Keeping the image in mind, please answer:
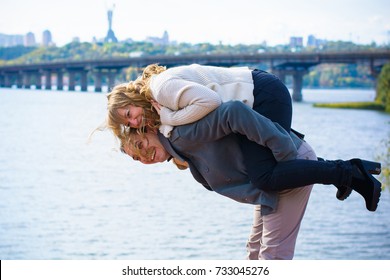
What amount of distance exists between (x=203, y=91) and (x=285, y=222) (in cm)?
38

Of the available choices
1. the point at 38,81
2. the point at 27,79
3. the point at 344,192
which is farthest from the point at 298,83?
the point at 344,192

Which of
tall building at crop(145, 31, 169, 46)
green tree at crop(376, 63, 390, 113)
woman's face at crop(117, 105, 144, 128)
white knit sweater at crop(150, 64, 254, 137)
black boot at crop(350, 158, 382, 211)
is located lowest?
green tree at crop(376, 63, 390, 113)

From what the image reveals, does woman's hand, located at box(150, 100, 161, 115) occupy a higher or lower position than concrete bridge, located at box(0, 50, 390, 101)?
higher

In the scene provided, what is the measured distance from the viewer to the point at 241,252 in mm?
11102

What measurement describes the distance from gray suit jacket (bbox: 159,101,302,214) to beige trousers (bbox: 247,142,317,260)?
0.08 feet

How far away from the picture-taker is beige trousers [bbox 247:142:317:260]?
1.92m

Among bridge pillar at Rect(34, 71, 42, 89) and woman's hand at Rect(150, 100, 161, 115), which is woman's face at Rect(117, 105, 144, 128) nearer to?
woman's hand at Rect(150, 100, 161, 115)

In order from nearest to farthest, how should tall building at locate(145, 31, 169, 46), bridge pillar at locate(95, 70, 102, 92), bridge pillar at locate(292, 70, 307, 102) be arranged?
tall building at locate(145, 31, 169, 46)
bridge pillar at locate(292, 70, 307, 102)
bridge pillar at locate(95, 70, 102, 92)

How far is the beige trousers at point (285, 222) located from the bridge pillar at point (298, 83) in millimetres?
26456

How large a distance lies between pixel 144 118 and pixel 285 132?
1.08 feet

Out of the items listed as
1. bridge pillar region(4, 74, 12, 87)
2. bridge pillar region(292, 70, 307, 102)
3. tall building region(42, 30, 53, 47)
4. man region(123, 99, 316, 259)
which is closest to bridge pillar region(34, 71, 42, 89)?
bridge pillar region(4, 74, 12, 87)

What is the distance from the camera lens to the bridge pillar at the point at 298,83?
28.5 meters

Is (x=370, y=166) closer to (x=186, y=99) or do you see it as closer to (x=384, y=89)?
(x=186, y=99)
